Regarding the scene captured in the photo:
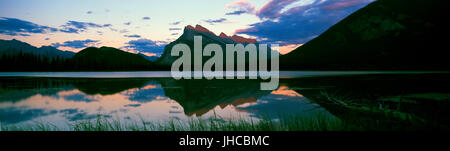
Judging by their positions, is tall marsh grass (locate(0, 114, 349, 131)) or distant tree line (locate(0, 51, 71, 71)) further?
distant tree line (locate(0, 51, 71, 71))

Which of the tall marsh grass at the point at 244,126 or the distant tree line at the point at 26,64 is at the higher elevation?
the distant tree line at the point at 26,64

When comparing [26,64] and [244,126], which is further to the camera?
[26,64]

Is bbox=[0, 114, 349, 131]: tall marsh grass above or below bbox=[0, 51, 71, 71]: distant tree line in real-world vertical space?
below

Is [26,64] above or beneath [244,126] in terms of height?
above

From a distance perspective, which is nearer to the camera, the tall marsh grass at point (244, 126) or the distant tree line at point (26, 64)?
the tall marsh grass at point (244, 126)

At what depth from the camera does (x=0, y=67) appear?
143m

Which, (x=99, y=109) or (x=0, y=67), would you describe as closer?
(x=99, y=109)
